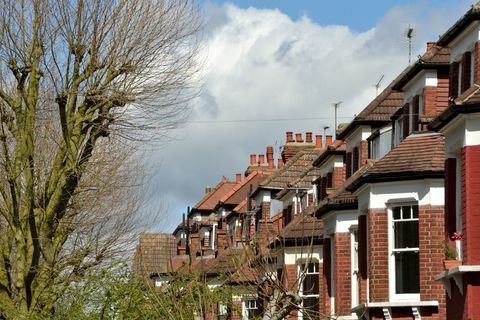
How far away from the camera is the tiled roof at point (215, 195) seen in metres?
85.2

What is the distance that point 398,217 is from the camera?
3319 cm

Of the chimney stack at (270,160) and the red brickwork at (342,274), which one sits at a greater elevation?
the chimney stack at (270,160)

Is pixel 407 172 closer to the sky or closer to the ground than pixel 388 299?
closer to the sky

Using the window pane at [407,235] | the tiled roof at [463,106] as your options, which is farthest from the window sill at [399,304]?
the tiled roof at [463,106]

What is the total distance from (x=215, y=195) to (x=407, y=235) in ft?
178

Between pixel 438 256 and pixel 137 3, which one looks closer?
pixel 438 256

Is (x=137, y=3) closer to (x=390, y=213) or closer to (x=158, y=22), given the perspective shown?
(x=158, y=22)

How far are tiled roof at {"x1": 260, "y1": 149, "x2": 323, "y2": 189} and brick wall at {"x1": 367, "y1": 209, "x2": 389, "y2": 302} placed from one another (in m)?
26.5

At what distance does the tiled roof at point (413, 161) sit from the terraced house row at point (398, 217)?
0.11 feet

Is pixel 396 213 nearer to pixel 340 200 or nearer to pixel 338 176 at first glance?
pixel 340 200

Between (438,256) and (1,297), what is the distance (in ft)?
35.3

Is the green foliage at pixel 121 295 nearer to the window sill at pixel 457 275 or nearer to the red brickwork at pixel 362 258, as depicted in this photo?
the red brickwork at pixel 362 258

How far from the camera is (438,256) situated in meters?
31.9

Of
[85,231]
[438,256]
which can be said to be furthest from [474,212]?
[85,231]
